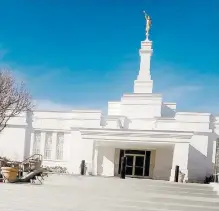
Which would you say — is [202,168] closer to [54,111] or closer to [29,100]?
Result: [54,111]

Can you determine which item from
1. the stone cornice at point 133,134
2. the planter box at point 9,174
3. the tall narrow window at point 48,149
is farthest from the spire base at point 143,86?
the planter box at point 9,174

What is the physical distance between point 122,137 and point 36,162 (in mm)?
5978

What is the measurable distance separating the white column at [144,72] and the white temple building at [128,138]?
0.08m

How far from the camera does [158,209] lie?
41.3 feet

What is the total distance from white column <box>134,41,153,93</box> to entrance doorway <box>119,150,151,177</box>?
254 inches

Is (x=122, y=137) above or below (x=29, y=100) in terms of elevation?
below

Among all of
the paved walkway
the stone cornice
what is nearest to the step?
the paved walkway

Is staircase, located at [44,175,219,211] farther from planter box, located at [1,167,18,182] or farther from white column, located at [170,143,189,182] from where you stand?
white column, located at [170,143,189,182]

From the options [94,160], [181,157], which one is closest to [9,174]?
[94,160]

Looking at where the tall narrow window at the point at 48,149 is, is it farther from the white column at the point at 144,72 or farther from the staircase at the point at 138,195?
the staircase at the point at 138,195

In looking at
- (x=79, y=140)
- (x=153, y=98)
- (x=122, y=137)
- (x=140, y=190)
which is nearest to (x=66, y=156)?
(x=79, y=140)

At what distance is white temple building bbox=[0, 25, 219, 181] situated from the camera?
25.2m

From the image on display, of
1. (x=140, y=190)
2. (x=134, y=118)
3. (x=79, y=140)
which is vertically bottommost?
(x=140, y=190)

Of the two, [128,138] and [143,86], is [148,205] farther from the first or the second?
[143,86]
